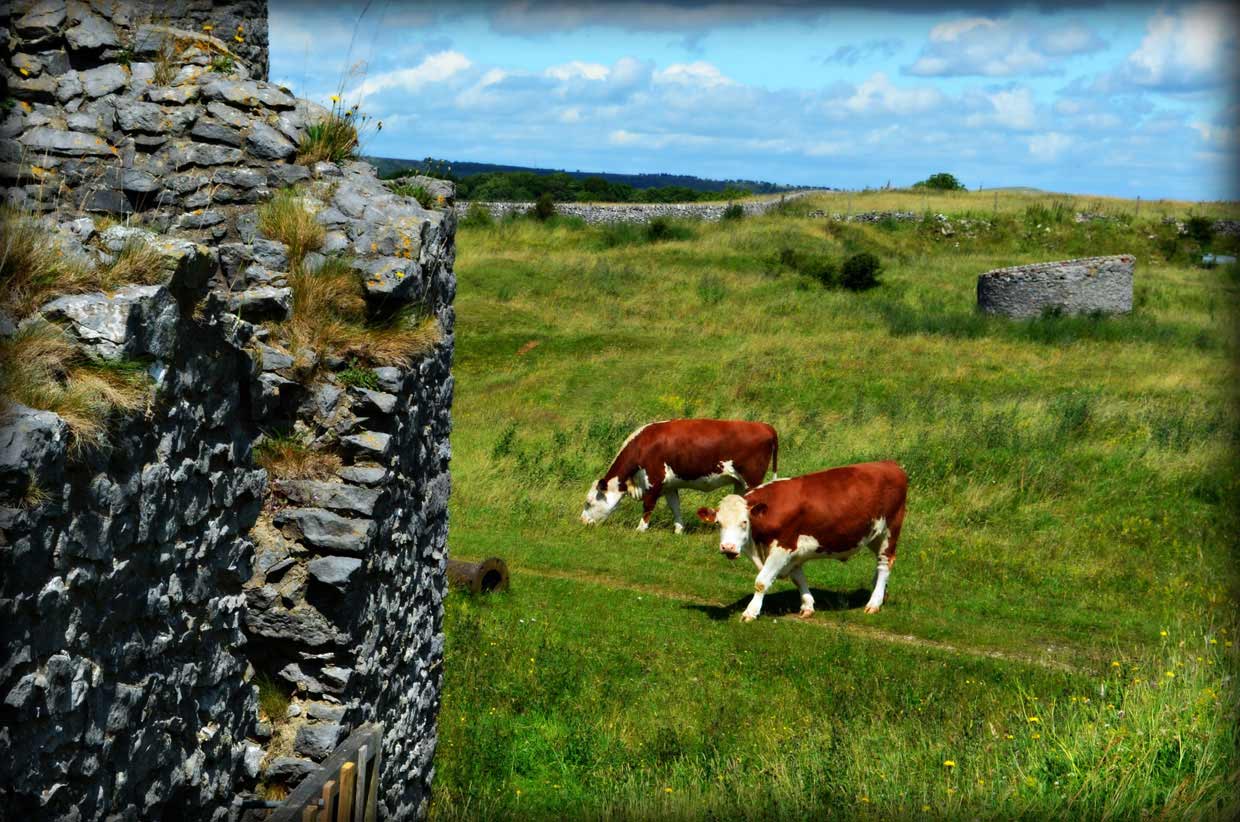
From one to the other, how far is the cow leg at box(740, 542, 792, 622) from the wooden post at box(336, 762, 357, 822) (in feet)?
29.8

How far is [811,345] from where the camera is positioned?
33.9m

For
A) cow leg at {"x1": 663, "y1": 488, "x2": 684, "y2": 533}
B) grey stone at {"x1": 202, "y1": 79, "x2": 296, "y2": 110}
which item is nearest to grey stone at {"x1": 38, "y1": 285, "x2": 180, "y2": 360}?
grey stone at {"x1": 202, "y1": 79, "x2": 296, "y2": 110}

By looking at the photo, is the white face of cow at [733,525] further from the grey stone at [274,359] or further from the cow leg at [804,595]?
the grey stone at [274,359]

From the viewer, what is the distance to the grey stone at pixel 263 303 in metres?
7.51

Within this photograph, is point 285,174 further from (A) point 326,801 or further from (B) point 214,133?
(A) point 326,801

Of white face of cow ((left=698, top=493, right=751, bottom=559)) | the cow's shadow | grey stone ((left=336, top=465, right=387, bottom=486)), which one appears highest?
grey stone ((left=336, top=465, right=387, bottom=486))

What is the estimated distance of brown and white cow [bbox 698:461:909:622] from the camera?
1576 cm

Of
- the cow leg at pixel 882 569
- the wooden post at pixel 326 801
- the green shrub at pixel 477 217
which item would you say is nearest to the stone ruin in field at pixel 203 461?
the wooden post at pixel 326 801

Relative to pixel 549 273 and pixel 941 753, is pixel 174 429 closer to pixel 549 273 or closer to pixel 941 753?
pixel 941 753

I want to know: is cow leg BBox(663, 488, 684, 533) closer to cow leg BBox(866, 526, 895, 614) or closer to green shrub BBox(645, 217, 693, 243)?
cow leg BBox(866, 526, 895, 614)

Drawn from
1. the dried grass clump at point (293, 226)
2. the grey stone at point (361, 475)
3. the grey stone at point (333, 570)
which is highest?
the dried grass clump at point (293, 226)

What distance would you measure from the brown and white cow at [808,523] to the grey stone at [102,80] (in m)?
8.90

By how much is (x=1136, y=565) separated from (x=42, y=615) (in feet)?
54.7

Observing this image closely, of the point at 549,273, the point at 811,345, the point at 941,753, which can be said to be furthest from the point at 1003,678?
the point at 549,273
